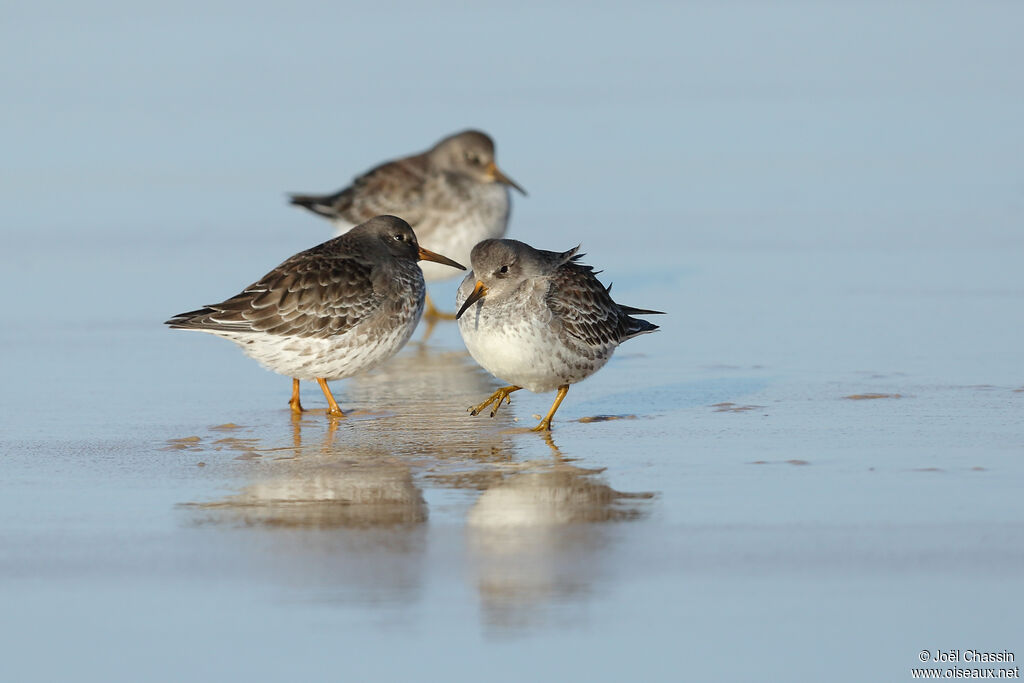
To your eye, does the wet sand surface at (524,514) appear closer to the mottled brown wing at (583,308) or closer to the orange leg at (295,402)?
the orange leg at (295,402)

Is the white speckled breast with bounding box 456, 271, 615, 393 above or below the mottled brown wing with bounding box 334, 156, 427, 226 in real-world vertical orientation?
below

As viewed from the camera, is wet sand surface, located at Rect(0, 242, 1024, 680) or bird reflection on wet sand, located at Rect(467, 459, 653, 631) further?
bird reflection on wet sand, located at Rect(467, 459, 653, 631)

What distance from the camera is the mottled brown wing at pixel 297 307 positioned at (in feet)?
29.2

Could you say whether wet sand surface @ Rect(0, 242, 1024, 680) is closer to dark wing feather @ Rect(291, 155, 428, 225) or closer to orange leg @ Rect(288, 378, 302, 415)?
orange leg @ Rect(288, 378, 302, 415)

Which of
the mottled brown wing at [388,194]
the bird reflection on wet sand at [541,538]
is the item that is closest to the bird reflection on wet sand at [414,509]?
the bird reflection on wet sand at [541,538]

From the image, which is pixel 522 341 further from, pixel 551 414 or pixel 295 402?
pixel 295 402

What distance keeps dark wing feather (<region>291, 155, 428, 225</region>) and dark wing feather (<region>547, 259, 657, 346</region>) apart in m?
4.55

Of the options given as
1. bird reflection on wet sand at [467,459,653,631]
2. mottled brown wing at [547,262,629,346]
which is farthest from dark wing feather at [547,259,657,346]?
bird reflection on wet sand at [467,459,653,631]

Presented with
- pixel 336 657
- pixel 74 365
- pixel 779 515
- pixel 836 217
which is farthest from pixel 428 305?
pixel 336 657

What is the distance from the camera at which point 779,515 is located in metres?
6.54

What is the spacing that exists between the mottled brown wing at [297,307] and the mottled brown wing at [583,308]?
117 centimetres

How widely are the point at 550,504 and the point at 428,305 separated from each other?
6.39 meters

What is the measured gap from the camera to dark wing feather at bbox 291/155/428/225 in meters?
13.7

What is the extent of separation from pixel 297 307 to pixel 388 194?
5.01 metres
